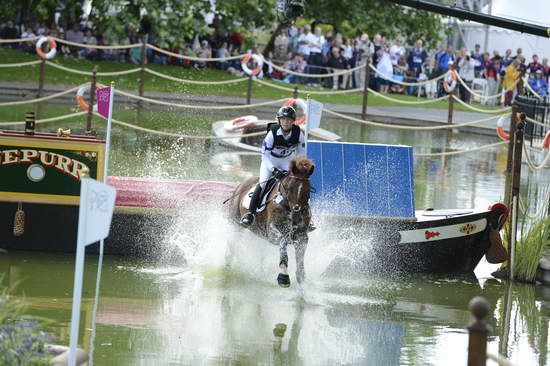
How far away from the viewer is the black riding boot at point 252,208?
459 inches

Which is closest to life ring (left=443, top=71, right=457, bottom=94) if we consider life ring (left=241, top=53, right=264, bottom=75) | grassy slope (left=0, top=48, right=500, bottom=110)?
grassy slope (left=0, top=48, right=500, bottom=110)

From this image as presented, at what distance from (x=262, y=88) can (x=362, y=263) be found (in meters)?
A: 19.9

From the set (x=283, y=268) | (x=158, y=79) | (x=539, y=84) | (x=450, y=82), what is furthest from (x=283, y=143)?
(x=539, y=84)

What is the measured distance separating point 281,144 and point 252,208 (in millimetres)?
849

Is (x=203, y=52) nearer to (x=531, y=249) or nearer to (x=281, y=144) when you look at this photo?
(x=281, y=144)

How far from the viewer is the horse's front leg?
10906mm

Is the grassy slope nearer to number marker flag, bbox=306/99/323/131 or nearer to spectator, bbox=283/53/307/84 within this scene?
spectator, bbox=283/53/307/84

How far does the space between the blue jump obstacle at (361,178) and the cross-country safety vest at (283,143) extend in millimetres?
376

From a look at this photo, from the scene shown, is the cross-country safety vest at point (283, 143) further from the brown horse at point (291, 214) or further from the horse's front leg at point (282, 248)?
the horse's front leg at point (282, 248)

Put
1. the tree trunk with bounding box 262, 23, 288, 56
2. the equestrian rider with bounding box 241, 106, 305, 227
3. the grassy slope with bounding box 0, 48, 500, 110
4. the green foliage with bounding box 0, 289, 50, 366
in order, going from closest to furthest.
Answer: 1. the green foliage with bounding box 0, 289, 50, 366
2. the equestrian rider with bounding box 241, 106, 305, 227
3. the grassy slope with bounding box 0, 48, 500, 110
4. the tree trunk with bounding box 262, 23, 288, 56

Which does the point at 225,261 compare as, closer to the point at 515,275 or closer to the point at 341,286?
the point at 341,286

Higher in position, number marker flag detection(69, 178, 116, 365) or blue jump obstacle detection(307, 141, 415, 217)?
number marker flag detection(69, 178, 116, 365)

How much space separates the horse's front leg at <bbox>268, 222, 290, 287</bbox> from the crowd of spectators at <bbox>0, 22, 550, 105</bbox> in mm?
21107

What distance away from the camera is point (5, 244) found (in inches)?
472
